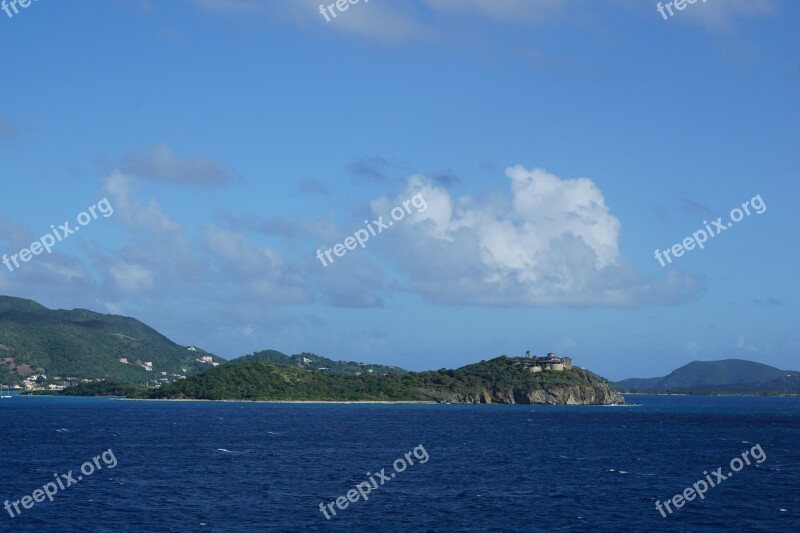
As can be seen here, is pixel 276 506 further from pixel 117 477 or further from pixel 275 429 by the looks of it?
pixel 275 429

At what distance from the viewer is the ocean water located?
73625 mm

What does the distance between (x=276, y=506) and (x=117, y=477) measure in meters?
27.9

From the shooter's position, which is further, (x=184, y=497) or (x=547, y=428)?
(x=547, y=428)

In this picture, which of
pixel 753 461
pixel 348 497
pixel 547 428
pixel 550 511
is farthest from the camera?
pixel 547 428

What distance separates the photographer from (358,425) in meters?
196

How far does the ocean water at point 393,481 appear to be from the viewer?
2899 inches

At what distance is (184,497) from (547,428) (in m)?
124

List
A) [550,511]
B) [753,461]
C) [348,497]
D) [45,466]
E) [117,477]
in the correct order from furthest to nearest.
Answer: [753,461] → [45,466] → [117,477] → [348,497] → [550,511]

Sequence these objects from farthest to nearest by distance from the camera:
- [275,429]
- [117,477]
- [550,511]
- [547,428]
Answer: [547,428] → [275,429] → [117,477] → [550,511]

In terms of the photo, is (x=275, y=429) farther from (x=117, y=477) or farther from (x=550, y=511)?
(x=550, y=511)

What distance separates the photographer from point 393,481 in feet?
321

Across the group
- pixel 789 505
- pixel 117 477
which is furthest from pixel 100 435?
pixel 789 505

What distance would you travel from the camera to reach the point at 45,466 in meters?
108

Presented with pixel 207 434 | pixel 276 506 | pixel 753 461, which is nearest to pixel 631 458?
pixel 753 461
